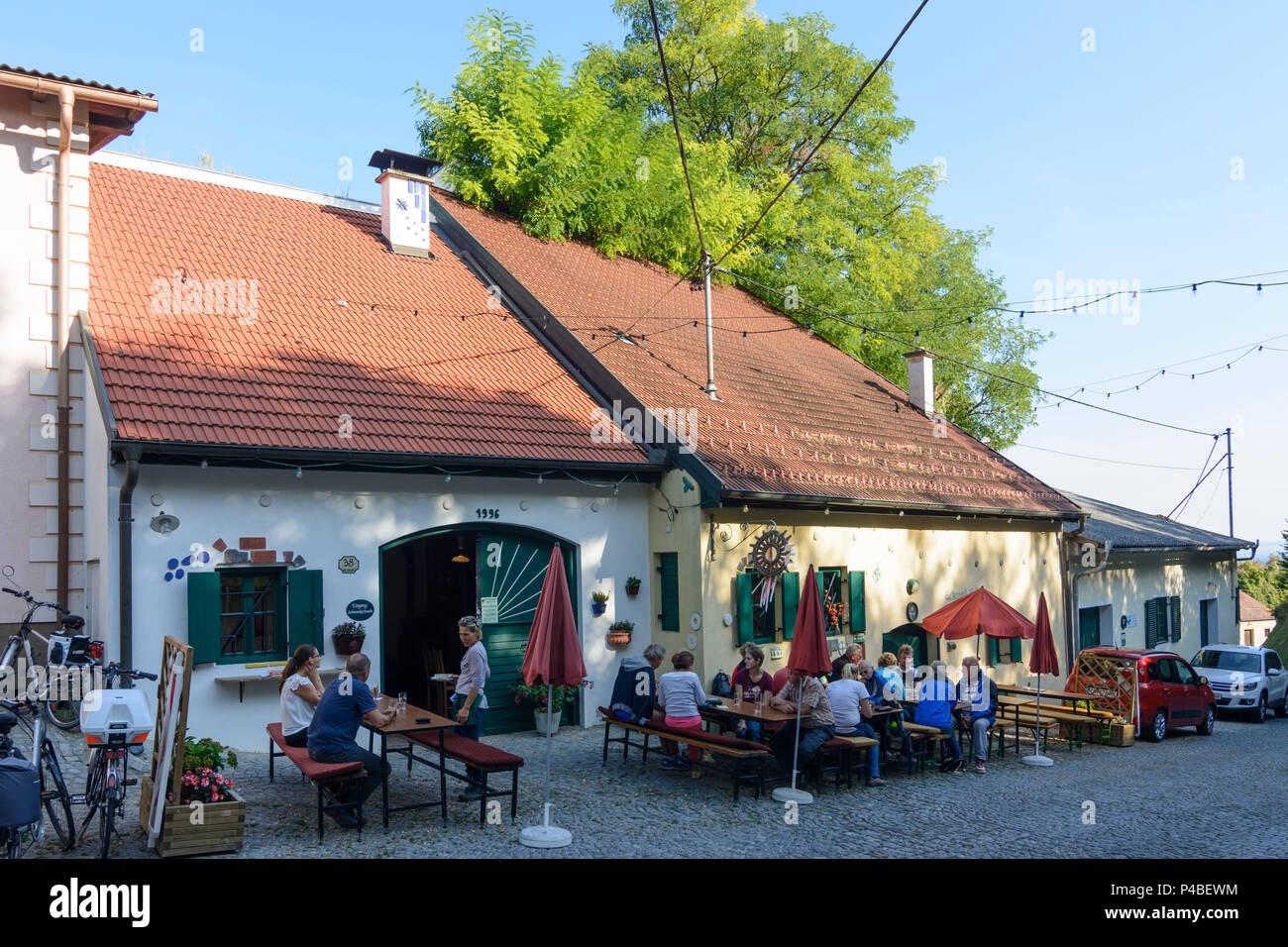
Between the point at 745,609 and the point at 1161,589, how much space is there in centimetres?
1688

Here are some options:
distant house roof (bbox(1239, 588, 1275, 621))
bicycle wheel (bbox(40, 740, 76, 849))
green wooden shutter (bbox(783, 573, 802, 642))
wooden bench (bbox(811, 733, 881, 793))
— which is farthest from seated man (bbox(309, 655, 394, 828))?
distant house roof (bbox(1239, 588, 1275, 621))

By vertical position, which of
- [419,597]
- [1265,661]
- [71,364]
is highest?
[71,364]

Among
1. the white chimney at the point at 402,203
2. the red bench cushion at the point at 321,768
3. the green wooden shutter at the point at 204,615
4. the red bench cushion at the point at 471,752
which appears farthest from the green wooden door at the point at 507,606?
the white chimney at the point at 402,203

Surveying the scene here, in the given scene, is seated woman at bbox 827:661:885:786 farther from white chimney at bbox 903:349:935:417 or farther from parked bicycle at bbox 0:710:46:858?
white chimney at bbox 903:349:935:417

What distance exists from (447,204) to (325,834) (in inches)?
541

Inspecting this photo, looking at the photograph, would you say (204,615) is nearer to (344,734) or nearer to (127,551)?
(127,551)

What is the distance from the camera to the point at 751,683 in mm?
12305

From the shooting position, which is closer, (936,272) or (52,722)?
(52,722)

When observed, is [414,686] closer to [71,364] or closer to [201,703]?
[201,703]

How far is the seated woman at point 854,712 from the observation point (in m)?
11.7

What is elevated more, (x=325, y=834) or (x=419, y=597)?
(x=419, y=597)

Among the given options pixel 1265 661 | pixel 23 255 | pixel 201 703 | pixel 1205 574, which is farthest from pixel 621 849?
pixel 1205 574
